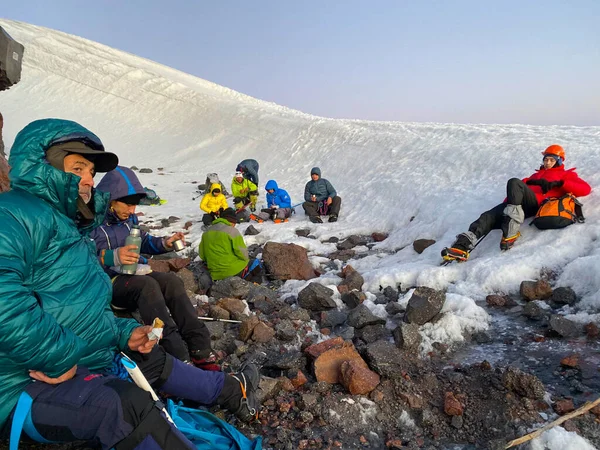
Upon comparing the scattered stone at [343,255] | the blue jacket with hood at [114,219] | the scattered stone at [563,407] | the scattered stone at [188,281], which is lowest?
the scattered stone at [188,281]

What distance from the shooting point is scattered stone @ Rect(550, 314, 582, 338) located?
3.97 m

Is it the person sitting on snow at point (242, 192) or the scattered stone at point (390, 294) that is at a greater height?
the person sitting on snow at point (242, 192)

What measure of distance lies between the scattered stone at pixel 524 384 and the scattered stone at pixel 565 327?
1027mm

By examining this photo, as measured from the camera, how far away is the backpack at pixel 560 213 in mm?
5734

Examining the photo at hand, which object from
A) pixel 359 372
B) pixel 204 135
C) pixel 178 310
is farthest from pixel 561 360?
pixel 204 135

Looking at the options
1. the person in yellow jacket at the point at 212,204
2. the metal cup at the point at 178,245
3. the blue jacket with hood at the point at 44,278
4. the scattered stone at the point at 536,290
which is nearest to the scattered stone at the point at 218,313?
the metal cup at the point at 178,245

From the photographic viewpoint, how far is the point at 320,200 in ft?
36.0

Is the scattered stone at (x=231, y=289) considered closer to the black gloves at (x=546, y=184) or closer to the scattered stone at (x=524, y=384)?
the scattered stone at (x=524, y=384)

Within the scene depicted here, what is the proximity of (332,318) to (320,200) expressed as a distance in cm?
639

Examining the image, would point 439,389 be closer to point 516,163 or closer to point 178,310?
point 178,310

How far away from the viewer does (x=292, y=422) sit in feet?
10.4

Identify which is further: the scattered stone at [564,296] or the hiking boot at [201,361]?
the scattered stone at [564,296]

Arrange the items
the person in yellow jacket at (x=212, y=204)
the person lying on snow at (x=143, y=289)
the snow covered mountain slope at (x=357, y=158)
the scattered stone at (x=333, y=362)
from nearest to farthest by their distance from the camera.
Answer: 1. the scattered stone at (x=333, y=362)
2. the person lying on snow at (x=143, y=289)
3. the snow covered mountain slope at (x=357, y=158)
4. the person in yellow jacket at (x=212, y=204)

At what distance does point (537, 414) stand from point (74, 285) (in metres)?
3.17
